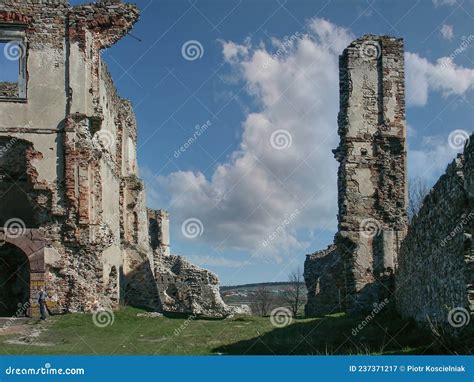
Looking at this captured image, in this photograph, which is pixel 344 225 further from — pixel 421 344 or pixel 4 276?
pixel 4 276

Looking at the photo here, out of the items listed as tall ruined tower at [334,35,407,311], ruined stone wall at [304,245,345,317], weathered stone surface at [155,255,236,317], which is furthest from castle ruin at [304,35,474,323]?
weathered stone surface at [155,255,236,317]

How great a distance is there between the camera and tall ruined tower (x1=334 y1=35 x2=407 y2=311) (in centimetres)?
1627

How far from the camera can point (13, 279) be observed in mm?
17281

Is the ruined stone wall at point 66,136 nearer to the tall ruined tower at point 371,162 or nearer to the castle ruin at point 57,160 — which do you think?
the castle ruin at point 57,160

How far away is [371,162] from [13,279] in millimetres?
11346

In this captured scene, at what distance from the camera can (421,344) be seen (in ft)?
28.5

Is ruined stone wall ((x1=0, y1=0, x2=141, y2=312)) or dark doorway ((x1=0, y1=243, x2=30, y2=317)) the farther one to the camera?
dark doorway ((x1=0, y1=243, x2=30, y2=317))

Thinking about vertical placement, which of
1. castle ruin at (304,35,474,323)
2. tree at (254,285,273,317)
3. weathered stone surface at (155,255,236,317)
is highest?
castle ruin at (304,35,474,323)

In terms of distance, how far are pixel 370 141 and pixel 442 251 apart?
845 centimetres

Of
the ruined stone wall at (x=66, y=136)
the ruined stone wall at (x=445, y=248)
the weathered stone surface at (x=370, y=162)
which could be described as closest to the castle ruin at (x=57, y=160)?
the ruined stone wall at (x=66, y=136)

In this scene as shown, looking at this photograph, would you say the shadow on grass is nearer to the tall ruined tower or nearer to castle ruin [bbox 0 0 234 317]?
the tall ruined tower

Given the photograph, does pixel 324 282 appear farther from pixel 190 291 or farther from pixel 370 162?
pixel 190 291

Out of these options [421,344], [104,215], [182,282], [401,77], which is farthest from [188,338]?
[182,282]

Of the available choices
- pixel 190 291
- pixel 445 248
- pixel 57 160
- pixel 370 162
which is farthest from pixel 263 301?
pixel 445 248
